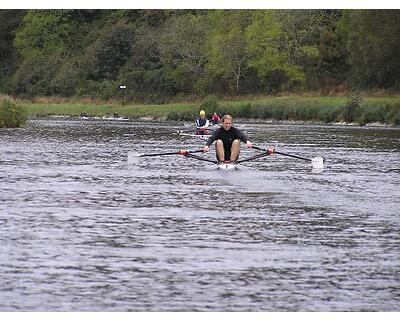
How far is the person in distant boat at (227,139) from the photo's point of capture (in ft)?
98.6

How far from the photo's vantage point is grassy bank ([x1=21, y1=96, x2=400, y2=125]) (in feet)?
247

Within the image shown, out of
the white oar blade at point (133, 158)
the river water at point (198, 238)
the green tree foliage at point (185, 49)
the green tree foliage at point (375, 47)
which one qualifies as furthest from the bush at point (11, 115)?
the green tree foliage at point (185, 49)

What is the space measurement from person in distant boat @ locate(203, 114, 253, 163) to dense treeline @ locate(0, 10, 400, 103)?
55.2m

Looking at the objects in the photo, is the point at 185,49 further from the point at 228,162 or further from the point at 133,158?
the point at 228,162

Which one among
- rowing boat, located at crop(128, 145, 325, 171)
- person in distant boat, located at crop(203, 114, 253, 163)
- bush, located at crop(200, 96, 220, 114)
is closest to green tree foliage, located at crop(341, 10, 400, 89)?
bush, located at crop(200, 96, 220, 114)

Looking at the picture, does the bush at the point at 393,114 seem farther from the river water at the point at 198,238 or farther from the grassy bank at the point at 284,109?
the river water at the point at 198,238

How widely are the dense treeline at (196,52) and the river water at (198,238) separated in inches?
2222

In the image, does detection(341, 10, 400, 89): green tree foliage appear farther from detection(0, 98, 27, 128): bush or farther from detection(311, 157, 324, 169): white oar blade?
detection(311, 157, 324, 169): white oar blade

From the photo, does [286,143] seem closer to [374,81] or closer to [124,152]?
[124,152]

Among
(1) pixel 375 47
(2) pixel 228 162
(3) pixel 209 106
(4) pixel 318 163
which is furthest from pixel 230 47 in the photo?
(2) pixel 228 162

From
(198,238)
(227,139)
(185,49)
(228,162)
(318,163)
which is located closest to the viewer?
Answer: (198,238)

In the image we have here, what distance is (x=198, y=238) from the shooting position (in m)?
17.9

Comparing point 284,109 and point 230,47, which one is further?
point 230,47

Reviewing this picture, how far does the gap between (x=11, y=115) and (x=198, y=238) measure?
173 feet
